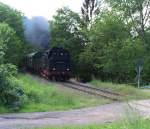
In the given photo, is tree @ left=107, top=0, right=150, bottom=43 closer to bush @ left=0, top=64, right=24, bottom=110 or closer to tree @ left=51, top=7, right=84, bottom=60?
tree @ left=51, top=7, right=84, bottom=60

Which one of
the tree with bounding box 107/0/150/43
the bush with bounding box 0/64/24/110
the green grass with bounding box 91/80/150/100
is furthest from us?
the tree with bounding box 107/0/150/43

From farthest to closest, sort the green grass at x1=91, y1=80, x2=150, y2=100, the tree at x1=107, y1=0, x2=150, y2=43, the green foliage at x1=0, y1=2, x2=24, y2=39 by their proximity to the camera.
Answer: the green foliage at x1=0, y1=2, x2=24, y2=39 → the tree at x1=107, y1=0, x2=150, y2=43 → the green grass at x1=91, y1=80, x2=150, y2=100

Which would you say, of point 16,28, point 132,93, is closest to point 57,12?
point 16,28

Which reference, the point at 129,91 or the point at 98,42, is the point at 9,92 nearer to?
the point at 129,91

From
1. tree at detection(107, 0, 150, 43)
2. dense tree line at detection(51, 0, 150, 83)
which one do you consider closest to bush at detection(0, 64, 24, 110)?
dense tree line at detection(51, 0, 150, 83)

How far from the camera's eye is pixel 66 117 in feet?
62.3

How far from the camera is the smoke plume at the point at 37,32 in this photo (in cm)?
7588

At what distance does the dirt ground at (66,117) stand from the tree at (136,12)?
3518 centimetres

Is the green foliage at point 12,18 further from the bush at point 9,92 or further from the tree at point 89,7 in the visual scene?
the bush at point 9,92

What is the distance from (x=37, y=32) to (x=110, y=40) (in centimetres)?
3265

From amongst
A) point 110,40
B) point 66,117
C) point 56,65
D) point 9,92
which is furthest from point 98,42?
point 66,117

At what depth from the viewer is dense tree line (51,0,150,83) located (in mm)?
44906

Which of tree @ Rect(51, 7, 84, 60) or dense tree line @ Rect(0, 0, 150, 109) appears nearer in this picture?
dense tree line @ Rect(0, 0, 150, 109)

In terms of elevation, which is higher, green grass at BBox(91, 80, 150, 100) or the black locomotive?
the black locomotive
